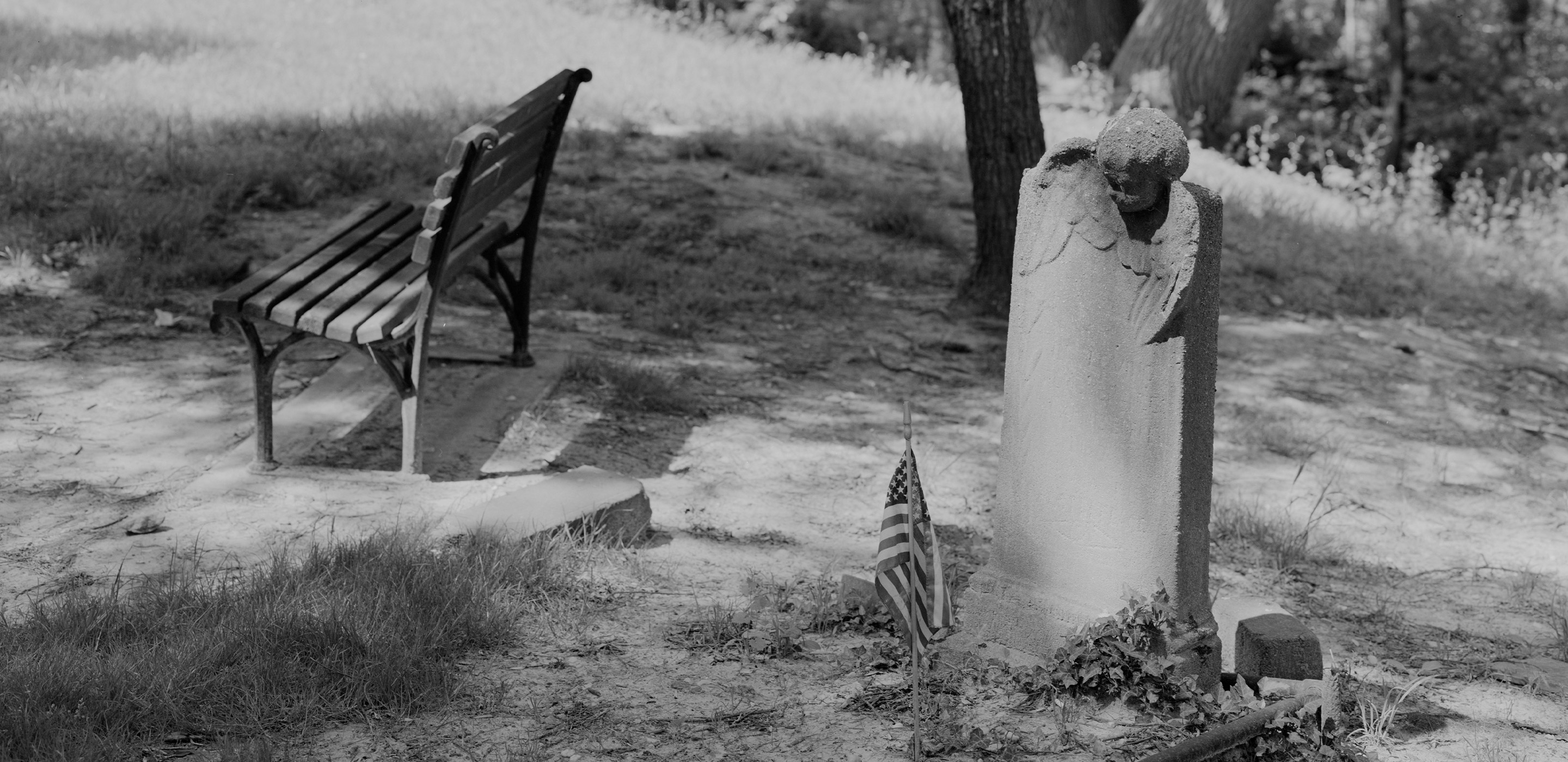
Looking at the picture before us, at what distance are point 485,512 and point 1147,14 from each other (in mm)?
10498

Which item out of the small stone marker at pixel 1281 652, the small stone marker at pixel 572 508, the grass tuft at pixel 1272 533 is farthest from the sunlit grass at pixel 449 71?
the small stone marker at pixel 1281 652

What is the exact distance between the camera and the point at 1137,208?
10.3ft

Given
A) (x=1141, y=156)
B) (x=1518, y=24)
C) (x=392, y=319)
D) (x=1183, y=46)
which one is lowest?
(x=392, y=319)

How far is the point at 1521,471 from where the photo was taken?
5.77m

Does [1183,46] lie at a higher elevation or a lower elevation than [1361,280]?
higher

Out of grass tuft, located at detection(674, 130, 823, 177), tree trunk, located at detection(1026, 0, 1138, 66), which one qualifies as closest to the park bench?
grass tuft, located at detection(674, 130, 823, 177)

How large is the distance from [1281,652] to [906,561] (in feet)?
3.55

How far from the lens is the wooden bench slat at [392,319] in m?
4.26

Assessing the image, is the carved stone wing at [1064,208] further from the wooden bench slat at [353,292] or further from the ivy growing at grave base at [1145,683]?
the wooden bench slat at [353,292]

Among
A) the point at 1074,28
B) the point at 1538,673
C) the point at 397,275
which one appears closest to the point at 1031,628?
the point at 1538,673

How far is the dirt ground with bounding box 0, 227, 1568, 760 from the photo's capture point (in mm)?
3279

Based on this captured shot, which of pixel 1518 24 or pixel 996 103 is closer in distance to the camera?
pixel 996 103

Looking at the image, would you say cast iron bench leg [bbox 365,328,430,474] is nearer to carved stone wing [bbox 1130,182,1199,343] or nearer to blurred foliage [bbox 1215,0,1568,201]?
carved stone wing [bbox 1130,182,1199,343]

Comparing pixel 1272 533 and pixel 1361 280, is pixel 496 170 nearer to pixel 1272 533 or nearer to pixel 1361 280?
pixel 1272 533
